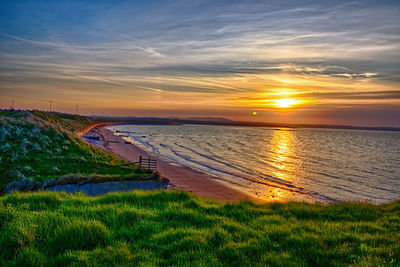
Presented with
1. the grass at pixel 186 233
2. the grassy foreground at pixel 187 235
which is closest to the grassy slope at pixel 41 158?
the grass at pixel 186 233

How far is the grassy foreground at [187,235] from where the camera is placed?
13.7 ft

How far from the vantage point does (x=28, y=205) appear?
6438 millimetres

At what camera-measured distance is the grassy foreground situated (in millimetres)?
4176

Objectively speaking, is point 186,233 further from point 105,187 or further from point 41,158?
point 41,158

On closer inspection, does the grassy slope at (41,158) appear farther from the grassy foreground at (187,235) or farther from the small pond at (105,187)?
the grassy foreground at (187,235)

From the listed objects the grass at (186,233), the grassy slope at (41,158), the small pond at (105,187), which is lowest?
the small pond at (105,187)

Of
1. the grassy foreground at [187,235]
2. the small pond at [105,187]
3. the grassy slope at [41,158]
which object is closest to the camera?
the grassy foreground at [187,235]

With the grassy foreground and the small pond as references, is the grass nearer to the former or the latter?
the grassy foreground

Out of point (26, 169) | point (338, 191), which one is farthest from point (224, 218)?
point (338, 191)

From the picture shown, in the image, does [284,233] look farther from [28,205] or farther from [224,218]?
[28,205]

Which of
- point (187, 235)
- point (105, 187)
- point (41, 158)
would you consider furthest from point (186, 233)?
point (41, 158)

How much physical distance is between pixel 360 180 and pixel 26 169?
36107 millimetres

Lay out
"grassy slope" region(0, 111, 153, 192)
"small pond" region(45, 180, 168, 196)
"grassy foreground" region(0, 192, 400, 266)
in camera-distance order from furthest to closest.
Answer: "grassy slope" region(0, 111, 153, 192) → "small pond" region(45, 180, 168, 196) → "grassy foreground" region(0, 192, 400, 266)

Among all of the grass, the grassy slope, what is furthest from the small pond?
the grass
